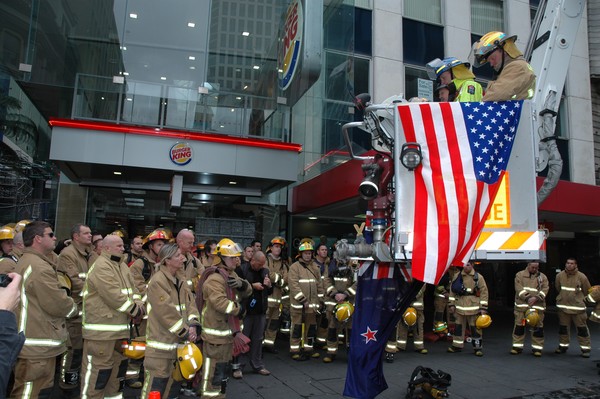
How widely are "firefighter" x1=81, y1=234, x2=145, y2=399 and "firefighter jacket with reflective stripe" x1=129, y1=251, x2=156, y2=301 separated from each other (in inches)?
75.3

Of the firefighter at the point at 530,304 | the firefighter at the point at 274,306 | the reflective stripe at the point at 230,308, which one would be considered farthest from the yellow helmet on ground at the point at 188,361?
the firefighter at the point at 530,304

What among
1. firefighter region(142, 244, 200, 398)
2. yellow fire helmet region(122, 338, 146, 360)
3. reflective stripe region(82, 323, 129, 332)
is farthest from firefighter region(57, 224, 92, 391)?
firefighter region(142, 244, 200, 398)

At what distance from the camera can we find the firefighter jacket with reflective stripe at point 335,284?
8.91m

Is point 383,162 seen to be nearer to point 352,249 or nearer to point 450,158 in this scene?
point 450,158

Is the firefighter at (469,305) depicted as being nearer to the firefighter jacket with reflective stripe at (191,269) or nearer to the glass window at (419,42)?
the firefighter jacket with reflective stripe at (191,269)

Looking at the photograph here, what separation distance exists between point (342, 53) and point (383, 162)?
12194 millimetres

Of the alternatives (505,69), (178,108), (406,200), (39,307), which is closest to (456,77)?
(505,69)

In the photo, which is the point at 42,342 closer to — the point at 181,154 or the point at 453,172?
the point at 453,172

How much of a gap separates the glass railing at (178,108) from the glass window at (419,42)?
21.9 feet

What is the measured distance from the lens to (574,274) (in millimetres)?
9672

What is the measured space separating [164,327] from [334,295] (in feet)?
15.0

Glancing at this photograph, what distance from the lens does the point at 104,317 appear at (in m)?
4.99

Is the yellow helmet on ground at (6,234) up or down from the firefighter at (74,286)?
up

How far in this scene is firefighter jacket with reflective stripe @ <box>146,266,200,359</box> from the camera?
4.75 meters
